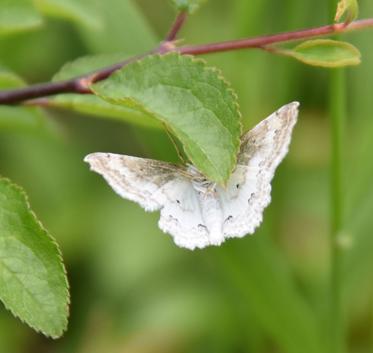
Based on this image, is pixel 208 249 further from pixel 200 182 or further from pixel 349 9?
pixel 349 9

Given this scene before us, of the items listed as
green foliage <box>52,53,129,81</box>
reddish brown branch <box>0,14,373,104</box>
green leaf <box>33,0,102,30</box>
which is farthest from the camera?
green leaf <box>33,0,102,30</box>

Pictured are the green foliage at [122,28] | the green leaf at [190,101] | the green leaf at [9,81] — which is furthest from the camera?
the green foliage at [122,28]

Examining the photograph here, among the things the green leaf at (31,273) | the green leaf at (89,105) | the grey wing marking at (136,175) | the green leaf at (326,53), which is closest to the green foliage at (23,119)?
the green leaf at (89,105)

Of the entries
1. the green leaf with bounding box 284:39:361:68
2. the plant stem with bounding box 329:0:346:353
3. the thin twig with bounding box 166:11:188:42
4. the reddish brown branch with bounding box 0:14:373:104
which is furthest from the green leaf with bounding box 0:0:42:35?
the plant stem with bounding box 329:0:346:353

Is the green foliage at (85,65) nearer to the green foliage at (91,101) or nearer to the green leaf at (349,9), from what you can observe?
the green foliage at (91,101)

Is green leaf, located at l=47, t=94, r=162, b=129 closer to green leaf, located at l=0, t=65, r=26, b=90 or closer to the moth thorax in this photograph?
green leaf, located at l=0, t=65, r=26, b=90

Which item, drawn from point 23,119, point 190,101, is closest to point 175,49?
point 190,101
